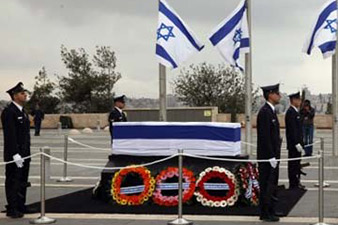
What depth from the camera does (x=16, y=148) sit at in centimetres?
1064

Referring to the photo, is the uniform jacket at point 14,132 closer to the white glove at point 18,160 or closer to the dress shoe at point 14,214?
the white glove at point 18,160

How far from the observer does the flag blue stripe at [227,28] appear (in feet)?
57.6

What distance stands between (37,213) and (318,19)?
11757mm

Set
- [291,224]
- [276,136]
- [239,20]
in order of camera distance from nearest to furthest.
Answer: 1. [291,224]
2. [276,136]
3. [239,20]

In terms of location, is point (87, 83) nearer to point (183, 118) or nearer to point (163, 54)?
point (183, 118)

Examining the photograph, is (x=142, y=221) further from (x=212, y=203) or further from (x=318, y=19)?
(x=318, y=19)

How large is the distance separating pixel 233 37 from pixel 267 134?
7.99 metres

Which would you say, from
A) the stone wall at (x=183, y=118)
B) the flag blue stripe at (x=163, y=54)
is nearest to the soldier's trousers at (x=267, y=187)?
the flag blue stripe at (x=163, y=54)

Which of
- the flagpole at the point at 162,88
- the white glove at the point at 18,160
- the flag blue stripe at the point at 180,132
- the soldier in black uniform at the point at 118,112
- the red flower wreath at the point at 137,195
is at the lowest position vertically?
the red flower wreath at the point at 137,195

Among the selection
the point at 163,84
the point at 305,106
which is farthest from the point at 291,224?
the point at 305,106

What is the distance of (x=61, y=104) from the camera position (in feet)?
205

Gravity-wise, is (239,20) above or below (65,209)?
above

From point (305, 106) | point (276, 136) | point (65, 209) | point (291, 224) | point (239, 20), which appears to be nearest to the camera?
point (291, 224)

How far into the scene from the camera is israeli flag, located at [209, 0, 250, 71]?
1752cm
